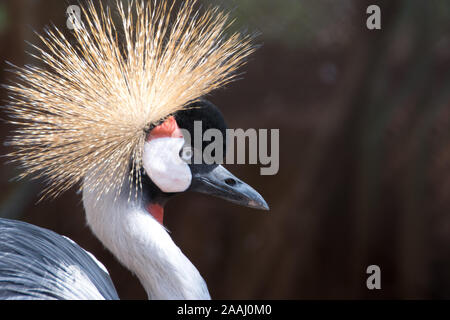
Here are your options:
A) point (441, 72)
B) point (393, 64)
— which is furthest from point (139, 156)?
point (441, 72)

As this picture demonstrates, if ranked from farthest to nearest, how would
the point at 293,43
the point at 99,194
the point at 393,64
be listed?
the point at 293,43, the point at 393,64, the point at 99,194

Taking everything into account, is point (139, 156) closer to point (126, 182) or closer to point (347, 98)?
point (126, 182)

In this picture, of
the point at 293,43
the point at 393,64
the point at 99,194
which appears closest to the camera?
the point at 99,194

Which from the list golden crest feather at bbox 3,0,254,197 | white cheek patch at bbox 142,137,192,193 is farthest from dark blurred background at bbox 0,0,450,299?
white cheek patch at bbox 142,137,192,193

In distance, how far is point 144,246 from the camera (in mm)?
970

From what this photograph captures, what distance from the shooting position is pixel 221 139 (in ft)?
3.35

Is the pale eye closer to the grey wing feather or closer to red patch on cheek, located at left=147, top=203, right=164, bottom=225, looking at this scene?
red patch on cheek, located at left=147, top=203, right=164, bottom=225

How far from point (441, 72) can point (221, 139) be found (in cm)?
158

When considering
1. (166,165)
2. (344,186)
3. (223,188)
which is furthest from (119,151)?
(344,186)

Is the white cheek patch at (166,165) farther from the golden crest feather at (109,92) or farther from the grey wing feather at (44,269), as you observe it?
the grey wing feather at (44,269)

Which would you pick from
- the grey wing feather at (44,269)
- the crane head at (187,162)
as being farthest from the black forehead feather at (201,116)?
the grey wing feather at (44,269)

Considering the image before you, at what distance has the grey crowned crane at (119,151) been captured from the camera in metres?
0.97

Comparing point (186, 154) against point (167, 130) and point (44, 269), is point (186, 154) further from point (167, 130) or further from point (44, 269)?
point (44, 269)

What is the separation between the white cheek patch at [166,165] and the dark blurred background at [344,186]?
1.18 metres
